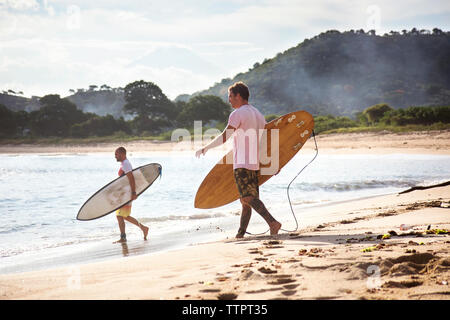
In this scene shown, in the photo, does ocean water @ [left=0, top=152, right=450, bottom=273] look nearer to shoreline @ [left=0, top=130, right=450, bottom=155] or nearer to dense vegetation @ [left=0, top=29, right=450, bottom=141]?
shoreline @ [left=0, top=130, right=450, bottom=155]

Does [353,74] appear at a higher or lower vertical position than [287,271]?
higher

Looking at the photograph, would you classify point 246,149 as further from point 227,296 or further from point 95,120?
point 95,120

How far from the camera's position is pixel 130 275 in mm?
3211

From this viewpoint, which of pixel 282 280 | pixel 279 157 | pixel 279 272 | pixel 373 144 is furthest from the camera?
pixel 373 144

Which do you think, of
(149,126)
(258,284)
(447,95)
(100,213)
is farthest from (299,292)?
(447,95)

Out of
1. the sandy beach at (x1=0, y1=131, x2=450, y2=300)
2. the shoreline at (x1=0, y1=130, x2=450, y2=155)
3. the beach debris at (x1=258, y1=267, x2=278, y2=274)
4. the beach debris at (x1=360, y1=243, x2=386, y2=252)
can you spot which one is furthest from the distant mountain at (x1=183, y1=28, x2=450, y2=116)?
the beach debris at (x1=258, y1=267, x2=278, y2=274)

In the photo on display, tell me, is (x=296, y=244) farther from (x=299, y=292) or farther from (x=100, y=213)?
(x=100, y=213)

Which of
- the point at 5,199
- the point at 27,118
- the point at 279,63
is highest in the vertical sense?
the point at 279,63

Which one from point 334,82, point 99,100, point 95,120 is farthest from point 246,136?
point 99,100

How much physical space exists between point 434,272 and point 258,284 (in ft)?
3.64

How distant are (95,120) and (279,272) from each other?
49.4m

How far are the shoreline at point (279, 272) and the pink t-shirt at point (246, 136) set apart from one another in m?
0.86

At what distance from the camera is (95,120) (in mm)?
49531

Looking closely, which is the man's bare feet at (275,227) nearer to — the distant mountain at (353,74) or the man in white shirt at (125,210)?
the man in white shirt at (125,210)
